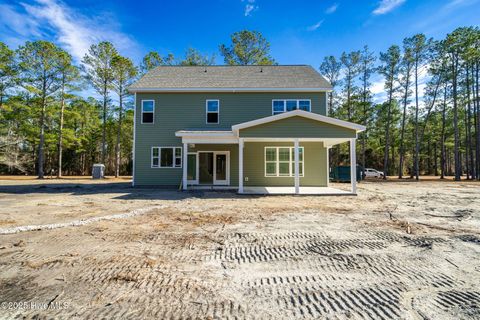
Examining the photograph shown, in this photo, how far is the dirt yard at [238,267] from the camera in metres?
2.25

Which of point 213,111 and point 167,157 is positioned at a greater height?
point 213,111

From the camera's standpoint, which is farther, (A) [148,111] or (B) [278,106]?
(A) [148,111]

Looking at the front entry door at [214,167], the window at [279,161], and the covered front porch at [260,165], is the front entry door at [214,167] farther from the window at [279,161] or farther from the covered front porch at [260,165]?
the window at [279,161]

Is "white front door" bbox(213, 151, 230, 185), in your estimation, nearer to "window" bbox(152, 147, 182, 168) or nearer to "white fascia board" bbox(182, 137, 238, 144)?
"white fascia board" bbox(182, 137, 238, 144)

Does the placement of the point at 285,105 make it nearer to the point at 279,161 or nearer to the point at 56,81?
the point at 279,161

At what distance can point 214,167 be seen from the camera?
14.1 meters

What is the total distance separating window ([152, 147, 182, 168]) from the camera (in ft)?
46.3

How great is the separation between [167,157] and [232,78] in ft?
22.5

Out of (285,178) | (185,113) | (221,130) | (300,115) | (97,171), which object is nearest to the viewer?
(300,115)

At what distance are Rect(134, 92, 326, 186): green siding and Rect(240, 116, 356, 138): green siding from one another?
3.75 metres

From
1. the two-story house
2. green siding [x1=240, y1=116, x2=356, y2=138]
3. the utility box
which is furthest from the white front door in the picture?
the utility box

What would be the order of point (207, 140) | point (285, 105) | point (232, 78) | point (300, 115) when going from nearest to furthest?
Result: point (300, 115) < point (207, 140) < point (285, 105) < point (232, 78)

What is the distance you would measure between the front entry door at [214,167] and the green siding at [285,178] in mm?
1209

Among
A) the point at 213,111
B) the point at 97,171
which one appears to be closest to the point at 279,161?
the point at 213,111
